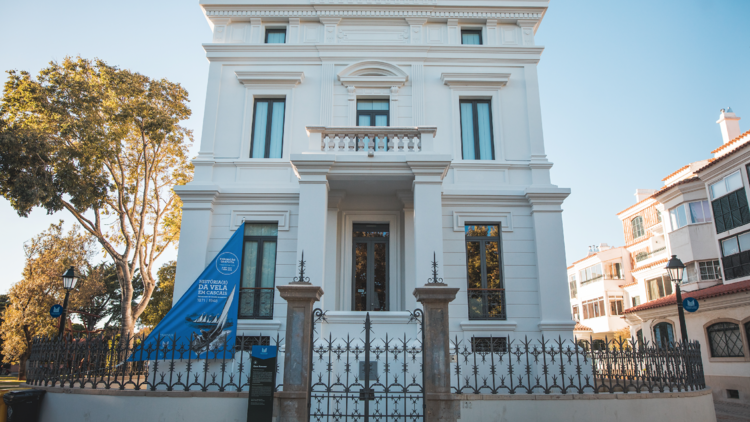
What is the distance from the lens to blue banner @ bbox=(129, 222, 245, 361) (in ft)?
39.5

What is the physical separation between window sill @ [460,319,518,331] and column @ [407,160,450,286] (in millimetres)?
1775

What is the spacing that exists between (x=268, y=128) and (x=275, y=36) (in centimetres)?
344

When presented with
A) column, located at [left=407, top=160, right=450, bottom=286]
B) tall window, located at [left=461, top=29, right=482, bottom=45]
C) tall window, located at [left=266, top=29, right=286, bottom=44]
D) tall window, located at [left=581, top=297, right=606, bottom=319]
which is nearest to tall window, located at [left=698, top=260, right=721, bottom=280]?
tall window, located at [left=581, top=297, right=606, bottom=319]

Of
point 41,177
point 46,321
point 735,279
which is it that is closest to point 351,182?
point 41,177

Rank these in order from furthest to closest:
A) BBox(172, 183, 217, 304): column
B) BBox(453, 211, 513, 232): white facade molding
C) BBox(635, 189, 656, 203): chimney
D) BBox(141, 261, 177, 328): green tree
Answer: BBox(635, 189, 656, 203): chimney, BBox(141, 261, 177, 328): green tree, BBox(453, 211, 513, 232): white facade molding, BBox(172, 183, 217, 304): column

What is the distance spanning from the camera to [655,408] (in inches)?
345

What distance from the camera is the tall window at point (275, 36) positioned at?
633 inches

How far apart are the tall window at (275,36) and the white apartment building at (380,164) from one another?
48 mm

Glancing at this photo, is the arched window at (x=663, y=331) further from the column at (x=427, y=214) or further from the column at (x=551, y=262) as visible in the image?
the column at (x=427, y=214)

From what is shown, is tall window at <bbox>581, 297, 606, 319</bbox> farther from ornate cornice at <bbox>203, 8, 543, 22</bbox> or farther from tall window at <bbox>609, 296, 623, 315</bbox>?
ornate cornice at <bbox>203, 8, 543, 22</bbox>

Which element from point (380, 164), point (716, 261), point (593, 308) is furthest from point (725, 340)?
point (593, 308)

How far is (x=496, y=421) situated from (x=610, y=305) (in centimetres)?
3560

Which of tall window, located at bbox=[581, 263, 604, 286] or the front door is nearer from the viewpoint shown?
the front door

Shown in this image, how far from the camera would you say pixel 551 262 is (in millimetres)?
13492
